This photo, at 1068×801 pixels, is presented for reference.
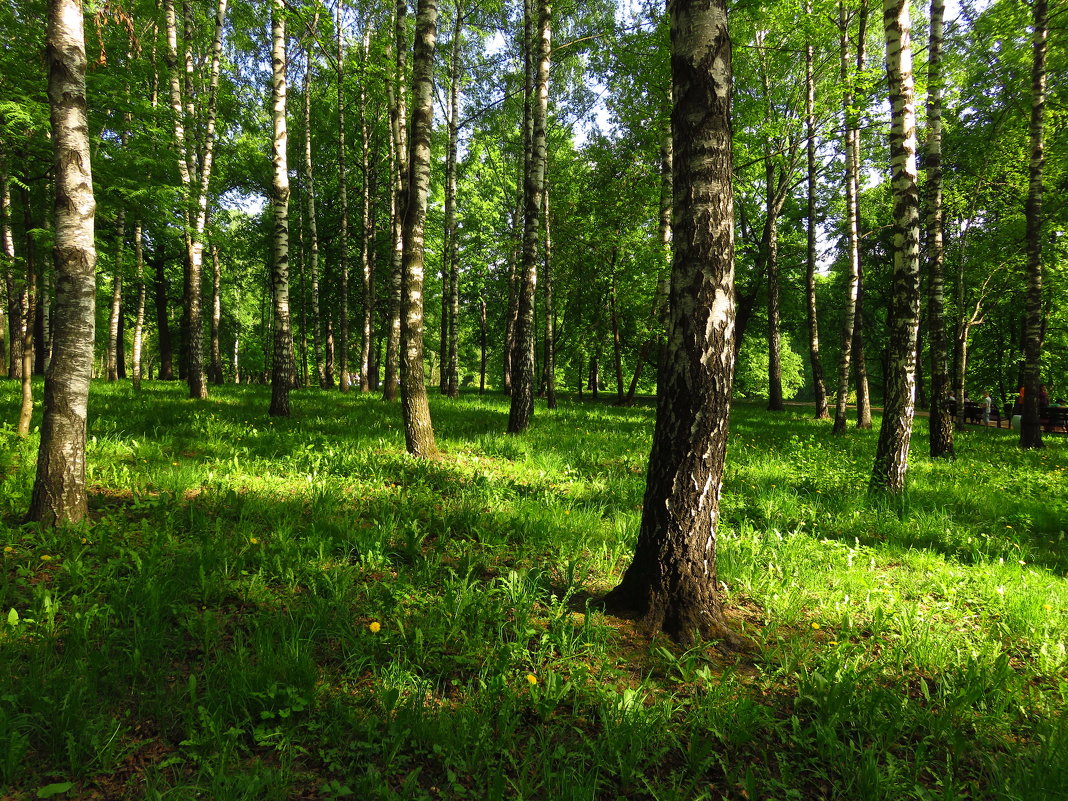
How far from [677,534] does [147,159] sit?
9391 millimetres

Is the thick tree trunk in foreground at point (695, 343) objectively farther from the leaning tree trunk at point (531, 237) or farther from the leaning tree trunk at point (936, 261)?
the leaning tree trunk at point (936, 261)

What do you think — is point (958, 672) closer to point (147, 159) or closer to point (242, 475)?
point (242, 475)

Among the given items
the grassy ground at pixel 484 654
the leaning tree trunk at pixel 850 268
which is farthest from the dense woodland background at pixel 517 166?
the grassy ground at pixel 484 654

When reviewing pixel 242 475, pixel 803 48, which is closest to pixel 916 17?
pixel 803 48

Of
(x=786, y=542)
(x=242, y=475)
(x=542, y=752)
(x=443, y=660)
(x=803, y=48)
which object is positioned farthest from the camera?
(x=803, y=48)

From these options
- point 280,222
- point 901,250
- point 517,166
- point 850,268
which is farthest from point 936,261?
point 517,166

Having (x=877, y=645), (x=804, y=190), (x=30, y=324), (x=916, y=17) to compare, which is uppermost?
(x=916, y=17)

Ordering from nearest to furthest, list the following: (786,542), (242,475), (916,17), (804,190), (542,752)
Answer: (542,752)
(786,542)
(242,475)
(916,17)
(804,190)

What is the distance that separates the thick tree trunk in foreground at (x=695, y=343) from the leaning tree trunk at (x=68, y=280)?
4257 millimetres

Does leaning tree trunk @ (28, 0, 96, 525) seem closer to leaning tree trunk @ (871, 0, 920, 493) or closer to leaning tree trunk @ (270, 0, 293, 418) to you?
leaning tree trunk @ (270, 0, 293, 418)

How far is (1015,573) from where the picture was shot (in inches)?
157

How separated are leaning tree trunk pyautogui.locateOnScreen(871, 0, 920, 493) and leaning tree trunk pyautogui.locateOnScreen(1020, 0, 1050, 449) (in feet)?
20.3

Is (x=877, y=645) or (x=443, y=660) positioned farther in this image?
(x=877, y=645)

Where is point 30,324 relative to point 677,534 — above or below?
above
